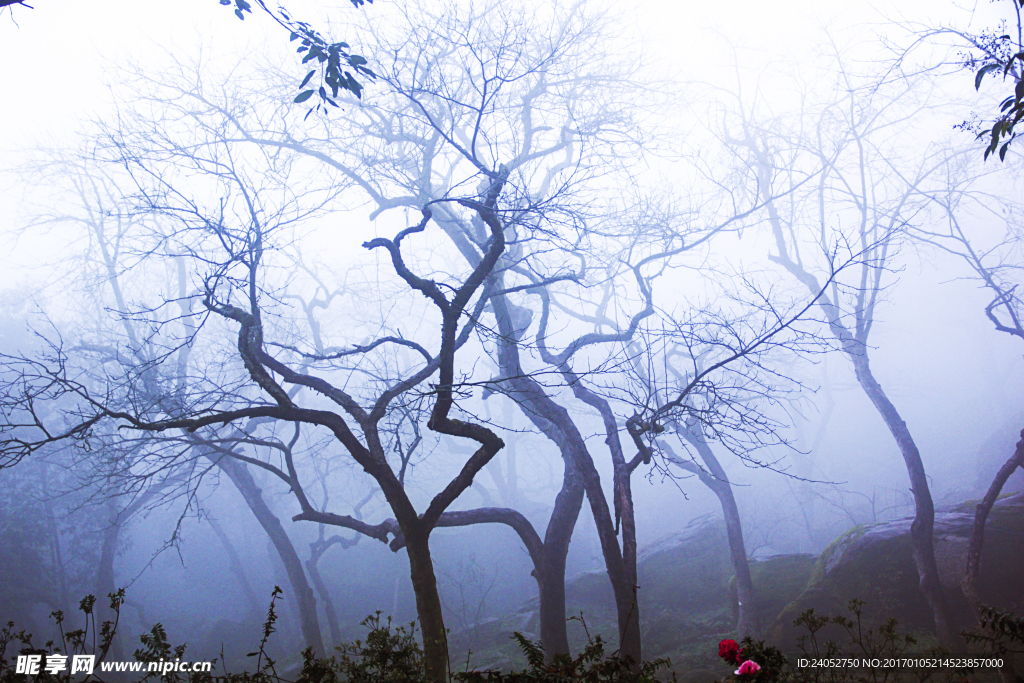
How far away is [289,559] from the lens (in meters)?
10.6

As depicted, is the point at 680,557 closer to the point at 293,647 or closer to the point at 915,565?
the point at 915,565

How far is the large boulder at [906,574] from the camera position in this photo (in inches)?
313

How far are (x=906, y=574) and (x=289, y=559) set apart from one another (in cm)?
1068

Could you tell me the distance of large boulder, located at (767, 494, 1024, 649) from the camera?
796cm

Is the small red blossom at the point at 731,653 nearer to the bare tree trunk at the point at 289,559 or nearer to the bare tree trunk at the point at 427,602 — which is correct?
the bare tree trunk at the point at 427,602

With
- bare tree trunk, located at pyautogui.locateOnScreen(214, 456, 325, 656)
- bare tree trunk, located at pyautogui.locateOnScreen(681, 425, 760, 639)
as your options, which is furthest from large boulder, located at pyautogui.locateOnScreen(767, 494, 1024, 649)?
bare tree trunk, located at pyautogui.locateOnScreen(214, 456, 325, 656)

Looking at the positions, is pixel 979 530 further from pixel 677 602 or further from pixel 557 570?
pixel 677 602

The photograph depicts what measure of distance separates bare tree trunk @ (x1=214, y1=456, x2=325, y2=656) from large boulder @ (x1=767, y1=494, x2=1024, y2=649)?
322 inches

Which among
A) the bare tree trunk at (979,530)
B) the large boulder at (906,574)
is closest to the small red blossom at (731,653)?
the bare tree trunk at (979,530)

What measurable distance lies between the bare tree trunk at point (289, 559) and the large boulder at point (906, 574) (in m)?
8.18

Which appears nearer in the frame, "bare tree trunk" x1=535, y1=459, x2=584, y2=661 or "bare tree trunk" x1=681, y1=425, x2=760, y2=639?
"bare tree trunk" x1=535, y1=459, x2=584, y2=661

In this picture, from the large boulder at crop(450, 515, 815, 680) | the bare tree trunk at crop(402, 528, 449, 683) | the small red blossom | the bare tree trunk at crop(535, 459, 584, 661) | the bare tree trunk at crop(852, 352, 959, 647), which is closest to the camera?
the small red blossom

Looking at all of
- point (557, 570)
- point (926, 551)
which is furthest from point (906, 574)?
point (557, 570)

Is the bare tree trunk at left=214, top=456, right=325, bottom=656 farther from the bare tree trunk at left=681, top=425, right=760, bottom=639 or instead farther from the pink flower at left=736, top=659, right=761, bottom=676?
the pink flower at left=736, top=659, right=761, bottom=676
